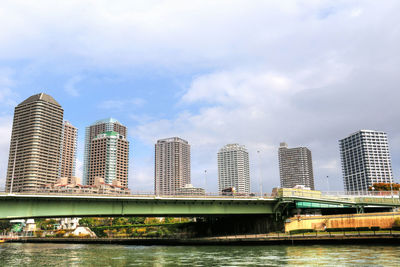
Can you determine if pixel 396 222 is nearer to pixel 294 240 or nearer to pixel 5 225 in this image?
pixel 294 240

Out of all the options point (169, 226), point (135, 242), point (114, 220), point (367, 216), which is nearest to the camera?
point (367, 216)

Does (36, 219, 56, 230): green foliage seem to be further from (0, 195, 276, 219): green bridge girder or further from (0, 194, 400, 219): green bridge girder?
(0, 195, 276, 219): green bridge girder

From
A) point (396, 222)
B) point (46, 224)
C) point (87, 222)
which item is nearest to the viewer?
point (396, 222)

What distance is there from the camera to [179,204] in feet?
244

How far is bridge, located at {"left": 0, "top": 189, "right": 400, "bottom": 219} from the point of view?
204ft

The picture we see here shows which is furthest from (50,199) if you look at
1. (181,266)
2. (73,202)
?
(181,266)

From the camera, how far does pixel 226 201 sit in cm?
7712

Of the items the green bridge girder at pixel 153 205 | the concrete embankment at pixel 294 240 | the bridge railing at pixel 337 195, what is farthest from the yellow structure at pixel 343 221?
the concrete embankment at pixel 294 240

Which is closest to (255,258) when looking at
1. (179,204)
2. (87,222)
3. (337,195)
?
(179,204)

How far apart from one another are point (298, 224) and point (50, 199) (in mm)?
51214

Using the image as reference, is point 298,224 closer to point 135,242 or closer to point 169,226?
point 135,242

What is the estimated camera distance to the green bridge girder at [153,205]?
61719 mm

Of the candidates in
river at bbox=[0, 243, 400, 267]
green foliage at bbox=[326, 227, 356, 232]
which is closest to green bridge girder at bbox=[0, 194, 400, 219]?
river at bbox=[0, 243, 400, 267]

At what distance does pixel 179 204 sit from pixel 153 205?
18.1ft
